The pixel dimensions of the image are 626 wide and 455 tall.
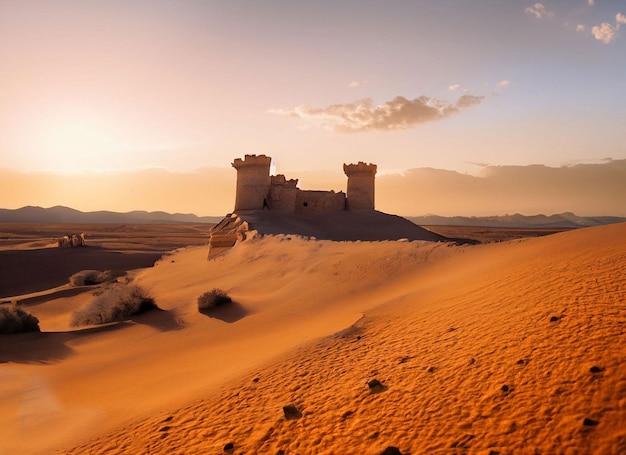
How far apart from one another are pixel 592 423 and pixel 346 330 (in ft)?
12.8

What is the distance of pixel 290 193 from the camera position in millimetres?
26562

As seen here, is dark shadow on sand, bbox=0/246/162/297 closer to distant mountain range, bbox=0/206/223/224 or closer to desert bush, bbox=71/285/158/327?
desert bush, bbox=71/285/158/327

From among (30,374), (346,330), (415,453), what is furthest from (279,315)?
(415,453)

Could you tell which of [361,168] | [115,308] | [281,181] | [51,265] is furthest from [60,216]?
[115,308]

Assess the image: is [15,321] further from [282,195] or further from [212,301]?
[282,195]

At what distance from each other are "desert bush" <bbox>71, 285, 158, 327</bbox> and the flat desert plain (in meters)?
0.69

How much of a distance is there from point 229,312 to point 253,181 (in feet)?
52.9

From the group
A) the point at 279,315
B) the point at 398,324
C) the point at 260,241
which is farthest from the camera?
the point at 260,241

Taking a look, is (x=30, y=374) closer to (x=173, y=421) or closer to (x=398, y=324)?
(x=173, y=421)

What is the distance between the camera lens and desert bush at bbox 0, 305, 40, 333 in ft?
29.8

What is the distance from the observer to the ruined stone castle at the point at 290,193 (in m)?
25.4

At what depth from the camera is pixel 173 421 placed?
14.8 feet

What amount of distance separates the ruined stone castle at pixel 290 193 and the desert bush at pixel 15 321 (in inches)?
651

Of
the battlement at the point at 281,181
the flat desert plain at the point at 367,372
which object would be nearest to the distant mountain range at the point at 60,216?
the battlement at the point at 281,181
